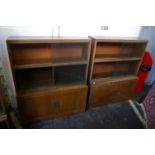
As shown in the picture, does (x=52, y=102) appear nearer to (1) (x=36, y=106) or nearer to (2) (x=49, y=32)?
(1) (x=36, y=106)

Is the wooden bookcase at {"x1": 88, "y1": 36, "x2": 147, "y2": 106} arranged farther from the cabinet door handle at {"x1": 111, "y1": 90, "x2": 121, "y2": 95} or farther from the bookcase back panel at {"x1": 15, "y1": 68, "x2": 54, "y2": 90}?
the bookcase back panel at {"x1": 15, "y1": 68, "x2": 54, "y2": 90}

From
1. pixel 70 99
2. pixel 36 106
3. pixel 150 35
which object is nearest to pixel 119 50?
pixel 150 35

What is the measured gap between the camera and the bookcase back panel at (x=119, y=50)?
1.98 m

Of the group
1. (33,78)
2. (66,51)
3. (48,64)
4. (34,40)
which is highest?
(34,40)

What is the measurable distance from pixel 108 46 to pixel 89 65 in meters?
0.47

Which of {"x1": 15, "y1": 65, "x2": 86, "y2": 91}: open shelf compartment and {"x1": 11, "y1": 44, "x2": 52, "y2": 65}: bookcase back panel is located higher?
{"x1": 11, "y1": 44, "x2": 52, "y2": 65}: bookcase back panel

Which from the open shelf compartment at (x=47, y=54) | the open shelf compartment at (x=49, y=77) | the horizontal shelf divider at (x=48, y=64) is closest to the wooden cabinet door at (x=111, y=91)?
the open shelf compartment at (x=49, y=77)

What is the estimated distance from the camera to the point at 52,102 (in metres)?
1.78

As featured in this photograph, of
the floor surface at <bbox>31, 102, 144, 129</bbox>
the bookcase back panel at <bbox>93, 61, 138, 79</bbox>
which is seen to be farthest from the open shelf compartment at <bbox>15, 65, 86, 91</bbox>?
the floor surface at <bbox>31, 102, 144, 129</bbox>

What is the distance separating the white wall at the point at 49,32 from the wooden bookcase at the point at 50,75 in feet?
0.53

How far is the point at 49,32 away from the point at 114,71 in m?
1.21

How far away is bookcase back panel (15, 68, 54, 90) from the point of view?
1643 mm

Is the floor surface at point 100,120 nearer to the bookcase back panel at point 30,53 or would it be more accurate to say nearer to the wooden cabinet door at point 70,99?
the wooden cabinet door at point 70,99

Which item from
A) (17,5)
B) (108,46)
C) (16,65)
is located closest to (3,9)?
(17,5)
